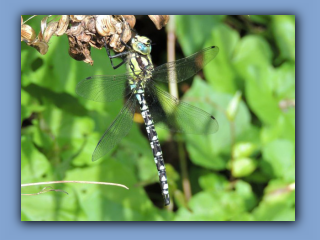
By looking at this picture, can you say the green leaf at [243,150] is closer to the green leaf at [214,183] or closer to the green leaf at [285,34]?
the green leaf at [214,183]

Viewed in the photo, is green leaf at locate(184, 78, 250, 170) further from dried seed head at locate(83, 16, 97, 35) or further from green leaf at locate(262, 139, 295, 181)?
dried seed head at locate(83, 16, 97, 35)

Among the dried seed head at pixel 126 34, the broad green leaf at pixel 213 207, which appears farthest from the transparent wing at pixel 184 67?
the broad green leaf at pixel 213 207

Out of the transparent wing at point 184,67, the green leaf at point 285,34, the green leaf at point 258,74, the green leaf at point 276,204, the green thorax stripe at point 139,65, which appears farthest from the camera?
the green leaf at point 258,74

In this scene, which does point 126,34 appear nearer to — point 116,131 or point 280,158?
point 116,131

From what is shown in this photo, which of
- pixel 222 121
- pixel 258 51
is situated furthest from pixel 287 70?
pixel 222 121

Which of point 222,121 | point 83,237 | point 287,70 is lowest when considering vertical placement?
point 83,237

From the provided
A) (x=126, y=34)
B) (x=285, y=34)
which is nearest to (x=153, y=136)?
(x=126, y=34)
